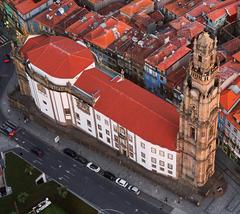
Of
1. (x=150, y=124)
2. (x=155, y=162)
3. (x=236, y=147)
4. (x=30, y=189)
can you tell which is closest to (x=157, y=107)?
(x=150, y=124)

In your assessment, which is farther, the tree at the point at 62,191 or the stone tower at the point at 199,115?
the tree at the point at 62,191

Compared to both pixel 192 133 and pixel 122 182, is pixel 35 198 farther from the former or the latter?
pixel 192 133

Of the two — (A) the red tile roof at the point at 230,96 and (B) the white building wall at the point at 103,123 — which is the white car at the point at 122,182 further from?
(A) the red tile roof at the point at 230,96

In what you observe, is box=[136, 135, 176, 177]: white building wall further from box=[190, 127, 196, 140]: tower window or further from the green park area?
the green park area

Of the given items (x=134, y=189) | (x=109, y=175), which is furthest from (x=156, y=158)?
(x=109, y=175)

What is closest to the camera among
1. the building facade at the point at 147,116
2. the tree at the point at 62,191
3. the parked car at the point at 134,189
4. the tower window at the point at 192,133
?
→ the building facade at the point at 147,116

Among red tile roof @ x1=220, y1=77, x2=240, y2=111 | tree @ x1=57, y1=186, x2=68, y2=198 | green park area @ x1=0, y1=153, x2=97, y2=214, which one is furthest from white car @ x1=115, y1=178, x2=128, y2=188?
red tile roof @ x1=220, y1=77, x2=240, y2=111

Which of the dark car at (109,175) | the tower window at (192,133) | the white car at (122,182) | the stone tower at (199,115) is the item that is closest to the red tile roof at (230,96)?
the stone tower at (199,115)
